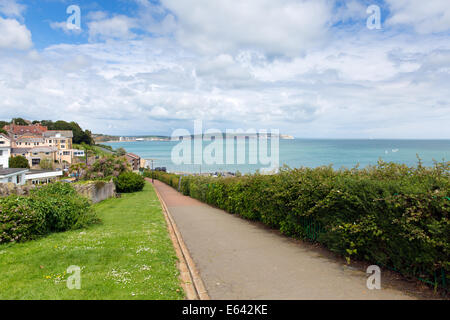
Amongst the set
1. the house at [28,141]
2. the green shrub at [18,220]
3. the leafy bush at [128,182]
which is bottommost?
the leafy bush at [128,182]

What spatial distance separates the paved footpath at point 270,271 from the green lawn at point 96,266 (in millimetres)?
746

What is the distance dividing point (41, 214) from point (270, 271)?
6808 millimetres

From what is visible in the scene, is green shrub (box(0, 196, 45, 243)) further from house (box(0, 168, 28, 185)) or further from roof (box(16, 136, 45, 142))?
roof (box(16, 136, 45, 142))

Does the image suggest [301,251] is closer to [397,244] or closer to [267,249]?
[267,249]

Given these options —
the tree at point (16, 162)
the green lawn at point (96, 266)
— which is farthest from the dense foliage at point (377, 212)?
the tree at point (16, 162)

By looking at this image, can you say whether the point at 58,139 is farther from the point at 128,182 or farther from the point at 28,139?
the point at 128,182

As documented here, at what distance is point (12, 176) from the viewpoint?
33.3 meters

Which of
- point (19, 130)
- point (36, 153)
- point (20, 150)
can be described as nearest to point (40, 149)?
point (36, 153)

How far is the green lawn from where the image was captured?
4754 millimetres

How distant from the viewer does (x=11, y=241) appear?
314 inches

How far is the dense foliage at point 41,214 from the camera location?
8.08 meters

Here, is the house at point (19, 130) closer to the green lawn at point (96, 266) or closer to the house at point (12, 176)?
the house at point (12, 176)

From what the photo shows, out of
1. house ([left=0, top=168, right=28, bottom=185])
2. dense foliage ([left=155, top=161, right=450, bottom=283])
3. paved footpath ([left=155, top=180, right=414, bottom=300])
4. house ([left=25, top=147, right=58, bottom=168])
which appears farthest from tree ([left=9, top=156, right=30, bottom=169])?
dense foliage ([left=155, top=161, right=450, bottom=283])

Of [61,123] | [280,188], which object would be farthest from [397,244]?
[61,123]
